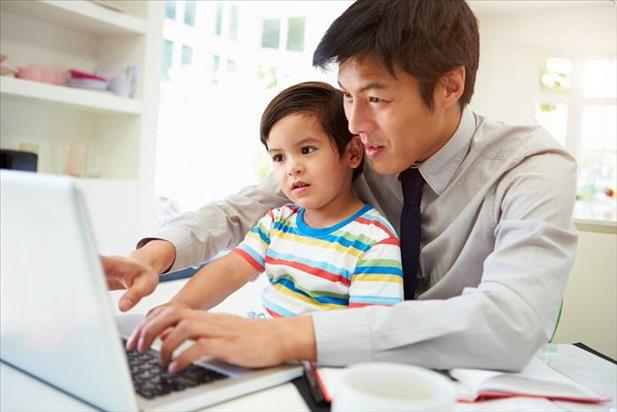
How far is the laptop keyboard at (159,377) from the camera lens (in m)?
0.64

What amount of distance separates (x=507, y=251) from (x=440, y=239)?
30 centimetres

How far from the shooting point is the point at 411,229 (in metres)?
1.16

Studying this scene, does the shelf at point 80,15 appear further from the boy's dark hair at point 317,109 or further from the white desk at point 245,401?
the white desk at point 245,401

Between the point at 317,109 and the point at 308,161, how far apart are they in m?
0.11

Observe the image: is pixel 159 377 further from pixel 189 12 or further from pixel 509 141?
pixel 189 12

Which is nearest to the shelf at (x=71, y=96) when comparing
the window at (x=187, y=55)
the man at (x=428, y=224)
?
the window at (x=187, y=55)

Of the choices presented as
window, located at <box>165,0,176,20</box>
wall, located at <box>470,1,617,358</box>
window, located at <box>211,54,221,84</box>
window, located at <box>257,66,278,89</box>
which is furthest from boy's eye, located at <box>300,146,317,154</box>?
wall, located at <box>470,1,617,358</box>

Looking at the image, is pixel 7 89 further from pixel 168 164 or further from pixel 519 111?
pixel 519 111

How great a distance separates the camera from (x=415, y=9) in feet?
3.40

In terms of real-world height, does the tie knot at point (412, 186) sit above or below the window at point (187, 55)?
below

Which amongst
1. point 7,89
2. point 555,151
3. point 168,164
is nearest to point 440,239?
point 555,151

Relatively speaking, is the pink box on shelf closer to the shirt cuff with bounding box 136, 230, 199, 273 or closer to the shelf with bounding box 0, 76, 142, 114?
the shelf with bounding box 0, 76, 142, 114

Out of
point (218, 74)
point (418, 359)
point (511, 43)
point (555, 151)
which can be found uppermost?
point (511, 43)

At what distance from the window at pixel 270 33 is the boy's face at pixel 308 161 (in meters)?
3.93
